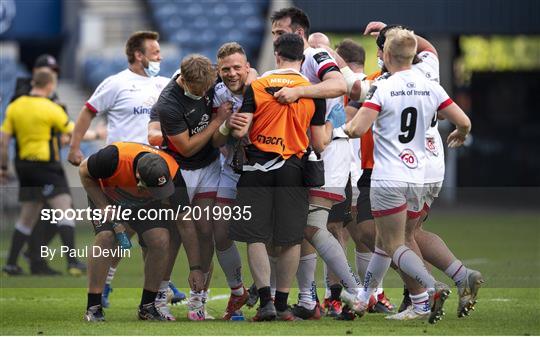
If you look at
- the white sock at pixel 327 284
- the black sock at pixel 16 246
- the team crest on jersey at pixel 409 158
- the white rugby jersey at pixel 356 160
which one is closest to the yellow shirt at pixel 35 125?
the black sock at pixel 16 246

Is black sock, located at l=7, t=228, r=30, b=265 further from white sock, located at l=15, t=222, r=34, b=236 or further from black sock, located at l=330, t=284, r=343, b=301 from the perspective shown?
black sock, located at l=330, t=284, r=343, b=301

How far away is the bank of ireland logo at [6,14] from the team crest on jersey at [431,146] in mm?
20760

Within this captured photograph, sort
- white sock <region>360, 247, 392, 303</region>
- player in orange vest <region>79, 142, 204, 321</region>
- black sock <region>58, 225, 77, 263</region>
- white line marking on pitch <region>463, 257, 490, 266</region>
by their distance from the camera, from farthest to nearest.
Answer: white line marking on pitch <region>463, 257, 490, 266</region> < black sock <region>58, 225, 77, 263</region> < white sock <region>360, 247, 392, 303</region> < player in orange vest <region>79, 142, 204, 321</region>

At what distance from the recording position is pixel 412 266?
926cm

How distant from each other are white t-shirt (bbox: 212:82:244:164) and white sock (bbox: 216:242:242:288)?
0.69m

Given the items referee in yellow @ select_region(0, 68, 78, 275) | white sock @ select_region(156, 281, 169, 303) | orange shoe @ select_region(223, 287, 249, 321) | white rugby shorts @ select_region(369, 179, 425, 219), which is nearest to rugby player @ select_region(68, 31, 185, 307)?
white sock @ select_region(156, 281, 169, 303)

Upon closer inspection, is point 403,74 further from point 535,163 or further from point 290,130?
point 535,163

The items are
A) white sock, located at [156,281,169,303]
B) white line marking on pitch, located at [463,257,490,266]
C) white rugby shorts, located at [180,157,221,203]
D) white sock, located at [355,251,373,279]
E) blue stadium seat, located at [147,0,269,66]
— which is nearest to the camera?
white rugby shorts, located at [180,157,221,203]

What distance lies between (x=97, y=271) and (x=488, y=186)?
83.5 feet

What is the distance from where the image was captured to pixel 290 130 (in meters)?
9.56

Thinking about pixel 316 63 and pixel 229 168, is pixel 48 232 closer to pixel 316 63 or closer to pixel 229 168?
pixel 229 168

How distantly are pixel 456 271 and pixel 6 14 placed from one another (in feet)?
70.3

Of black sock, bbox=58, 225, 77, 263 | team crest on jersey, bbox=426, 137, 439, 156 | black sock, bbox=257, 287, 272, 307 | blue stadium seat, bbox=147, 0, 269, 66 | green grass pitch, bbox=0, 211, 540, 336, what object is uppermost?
blue stadium seat, bbox=147, 0, 269, 66

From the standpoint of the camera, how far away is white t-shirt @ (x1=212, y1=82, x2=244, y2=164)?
987cm
